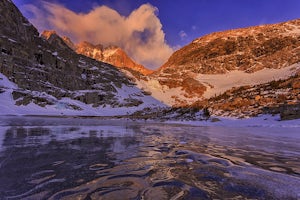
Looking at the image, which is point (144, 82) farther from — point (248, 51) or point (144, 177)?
point (144, 177)

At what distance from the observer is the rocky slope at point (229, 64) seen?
3869 inches

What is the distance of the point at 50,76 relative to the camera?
73.2 meters

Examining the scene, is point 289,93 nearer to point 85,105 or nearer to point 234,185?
point 234,185

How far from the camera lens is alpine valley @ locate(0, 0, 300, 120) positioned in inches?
1125

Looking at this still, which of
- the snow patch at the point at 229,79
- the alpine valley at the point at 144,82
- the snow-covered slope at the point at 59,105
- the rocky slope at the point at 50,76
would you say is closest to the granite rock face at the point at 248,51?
the alpine valley at the point at 144,82

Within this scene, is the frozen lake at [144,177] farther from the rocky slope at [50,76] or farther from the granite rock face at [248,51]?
the granite rock face at [248,51]

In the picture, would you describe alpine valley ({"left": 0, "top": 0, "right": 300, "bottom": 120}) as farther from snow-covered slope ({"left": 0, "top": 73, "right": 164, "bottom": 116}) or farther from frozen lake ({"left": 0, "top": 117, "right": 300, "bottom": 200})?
frozen lake ({"left": 0, "top": 117, "right": 300, "bottom": 200})

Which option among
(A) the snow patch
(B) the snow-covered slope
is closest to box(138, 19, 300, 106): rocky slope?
(A) the snow patch

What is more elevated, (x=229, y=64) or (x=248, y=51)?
(x=248, y=51)

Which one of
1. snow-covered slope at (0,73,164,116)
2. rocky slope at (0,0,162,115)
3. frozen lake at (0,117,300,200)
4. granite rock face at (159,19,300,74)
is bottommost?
frozen lake at (0,117,300,200)

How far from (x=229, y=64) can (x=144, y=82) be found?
5791 centimetres

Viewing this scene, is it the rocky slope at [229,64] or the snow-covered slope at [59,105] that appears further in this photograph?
the rocky slope at [229,64]

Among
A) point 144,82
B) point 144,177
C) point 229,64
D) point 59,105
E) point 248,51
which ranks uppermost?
point 248,51

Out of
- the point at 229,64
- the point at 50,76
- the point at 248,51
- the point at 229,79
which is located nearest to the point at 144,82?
the point at 50,76
